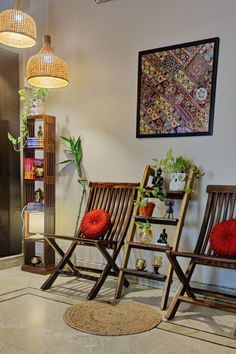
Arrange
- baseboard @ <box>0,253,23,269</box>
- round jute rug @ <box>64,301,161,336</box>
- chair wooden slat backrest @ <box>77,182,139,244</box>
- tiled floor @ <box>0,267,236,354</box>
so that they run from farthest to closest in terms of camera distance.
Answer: baseboard @ <box>0,253,23,269</box>, chair wooden slat backrest @ <box>77,182,139,244</box>, round jute rug @ <box>64,301,161,336</box>, tiled floor @ <box>0,267,236,354</box>

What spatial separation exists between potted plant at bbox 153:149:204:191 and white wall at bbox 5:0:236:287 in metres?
0.07

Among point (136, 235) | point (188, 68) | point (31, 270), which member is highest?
point (188, 68)

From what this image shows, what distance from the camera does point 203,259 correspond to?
7.56ft

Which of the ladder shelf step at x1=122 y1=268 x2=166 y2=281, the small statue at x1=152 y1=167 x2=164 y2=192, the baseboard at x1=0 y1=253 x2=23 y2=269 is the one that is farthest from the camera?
the baseboard at x1=0 y1=253 x2=23 y2=269

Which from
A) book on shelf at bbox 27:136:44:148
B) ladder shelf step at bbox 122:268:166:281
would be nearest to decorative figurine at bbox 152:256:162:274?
ladder shelf step at bbox 122:268:166:281

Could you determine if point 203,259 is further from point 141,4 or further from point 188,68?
point 141,4

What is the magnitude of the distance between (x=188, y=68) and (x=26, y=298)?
2.40 meters

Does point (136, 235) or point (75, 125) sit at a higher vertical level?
point (75, 125)

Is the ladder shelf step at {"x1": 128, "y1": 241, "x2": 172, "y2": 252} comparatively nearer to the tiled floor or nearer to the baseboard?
the tiled floor

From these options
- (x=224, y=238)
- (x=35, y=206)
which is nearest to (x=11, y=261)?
(x=35, y=206)

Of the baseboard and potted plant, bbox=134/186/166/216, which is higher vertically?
potted plant, bbox=134/186/166/216

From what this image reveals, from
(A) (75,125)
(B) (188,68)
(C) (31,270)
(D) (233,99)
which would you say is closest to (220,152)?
(D) (233,99)

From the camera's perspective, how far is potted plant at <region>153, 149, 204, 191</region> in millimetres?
2846

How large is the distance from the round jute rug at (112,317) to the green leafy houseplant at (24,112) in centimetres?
189
